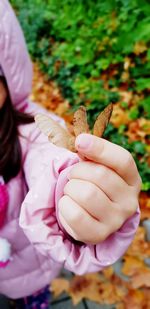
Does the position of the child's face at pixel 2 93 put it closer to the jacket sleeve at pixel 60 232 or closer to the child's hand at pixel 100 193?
the jacket sleeve at pixel 60 232

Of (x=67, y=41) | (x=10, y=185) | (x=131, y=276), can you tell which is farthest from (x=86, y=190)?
(x=67, y=41)

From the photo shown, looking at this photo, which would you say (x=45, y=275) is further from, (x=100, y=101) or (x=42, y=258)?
(x=100, y=101)

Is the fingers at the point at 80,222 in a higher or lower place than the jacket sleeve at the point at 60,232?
higher

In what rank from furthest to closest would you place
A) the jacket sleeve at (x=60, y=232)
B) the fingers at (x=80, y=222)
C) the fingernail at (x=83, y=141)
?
the jacket sleeve at (x=60, y=232)
the fingers at (x=80, y=222)
the fingernail at (x=83, y=141)

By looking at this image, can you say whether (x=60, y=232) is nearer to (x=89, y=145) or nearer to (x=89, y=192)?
(x=89, y=192)

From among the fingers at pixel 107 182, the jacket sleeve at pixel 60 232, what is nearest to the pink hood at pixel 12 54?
the jacket sleeve at pixel 60 232

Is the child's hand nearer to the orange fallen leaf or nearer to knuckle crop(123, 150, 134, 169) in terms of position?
knuckle crop(123, 150, 134, 169)

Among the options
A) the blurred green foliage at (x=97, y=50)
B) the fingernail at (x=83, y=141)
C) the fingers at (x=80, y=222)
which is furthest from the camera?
the blurred green foliage at (x=97, y=50)
